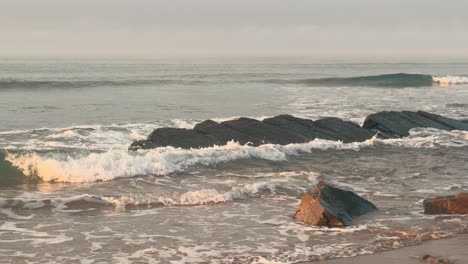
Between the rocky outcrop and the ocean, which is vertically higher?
the rocky outcrop

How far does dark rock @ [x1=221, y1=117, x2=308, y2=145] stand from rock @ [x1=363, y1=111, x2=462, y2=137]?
11.8ft

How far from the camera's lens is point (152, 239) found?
864 centimetres

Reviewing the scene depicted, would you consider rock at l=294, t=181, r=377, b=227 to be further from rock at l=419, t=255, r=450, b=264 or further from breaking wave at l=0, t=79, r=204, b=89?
breaking wave at l=0, t=79, r=204, b=89

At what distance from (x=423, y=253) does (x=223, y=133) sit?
9.54 m

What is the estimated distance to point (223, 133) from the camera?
16.9m

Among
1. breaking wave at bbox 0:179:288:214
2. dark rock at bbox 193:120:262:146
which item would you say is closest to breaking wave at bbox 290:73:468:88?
dark rock at bbox 193:120:262:146

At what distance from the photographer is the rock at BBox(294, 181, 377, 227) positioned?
929cm

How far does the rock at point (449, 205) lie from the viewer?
998 centimetres

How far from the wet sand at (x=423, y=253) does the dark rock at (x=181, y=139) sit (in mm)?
8577

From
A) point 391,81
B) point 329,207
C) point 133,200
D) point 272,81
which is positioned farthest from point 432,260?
point 391,81

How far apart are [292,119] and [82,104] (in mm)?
16779

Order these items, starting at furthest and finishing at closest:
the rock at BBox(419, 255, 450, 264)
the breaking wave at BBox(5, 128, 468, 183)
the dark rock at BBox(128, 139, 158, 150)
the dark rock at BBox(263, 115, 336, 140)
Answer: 1. the dark rock at BBox(263, 115, 336, 140)
2. the dark rock at BBox(128, 139, 158, 150)
3. the breaking wave at BBox(5, 128, 468, 183)
4. the rock at BBox(419, 255, 450, 264)

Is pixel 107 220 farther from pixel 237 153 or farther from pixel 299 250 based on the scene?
pixel 237 153

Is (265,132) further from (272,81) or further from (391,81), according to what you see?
(391,81)
